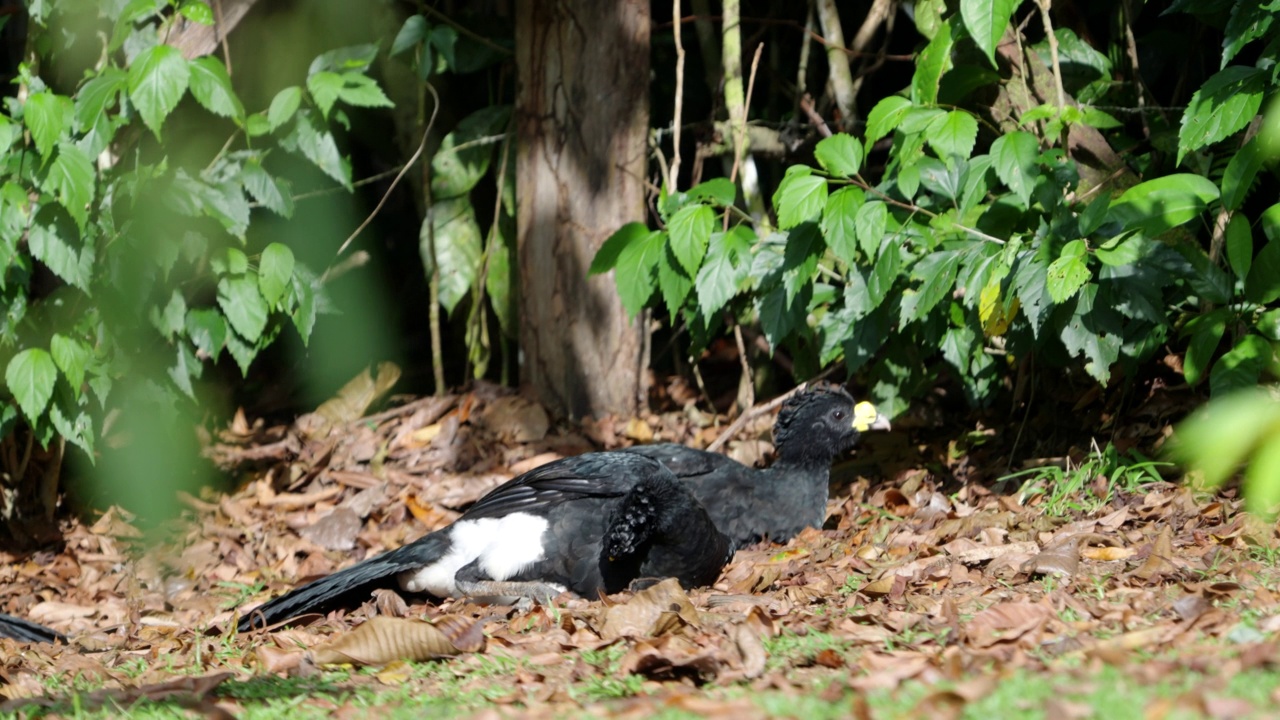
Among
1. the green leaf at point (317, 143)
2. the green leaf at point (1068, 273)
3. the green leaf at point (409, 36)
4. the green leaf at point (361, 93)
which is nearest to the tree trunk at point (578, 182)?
the green leaf at point (409, 36)

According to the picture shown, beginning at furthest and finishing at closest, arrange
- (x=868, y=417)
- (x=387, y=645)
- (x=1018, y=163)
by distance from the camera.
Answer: (x=868, y=417), (x=1018, y=163), (x=387, y=645)

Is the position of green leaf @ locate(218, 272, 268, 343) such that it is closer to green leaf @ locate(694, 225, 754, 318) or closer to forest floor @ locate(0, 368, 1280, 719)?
forest floor @ locate(0, 368, 1280, 719)

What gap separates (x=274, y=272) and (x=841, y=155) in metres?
2.35

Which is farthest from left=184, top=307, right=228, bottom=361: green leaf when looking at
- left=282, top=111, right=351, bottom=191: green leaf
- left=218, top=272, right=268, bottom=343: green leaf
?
left=282, top=111, right=351, bottom=191: green leaf

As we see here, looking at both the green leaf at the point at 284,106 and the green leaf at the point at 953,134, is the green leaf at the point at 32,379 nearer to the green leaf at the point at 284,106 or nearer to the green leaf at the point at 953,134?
the green leaf at the point at 284,106

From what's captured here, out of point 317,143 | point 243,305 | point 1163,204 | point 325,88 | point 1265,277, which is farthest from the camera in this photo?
point 317,143

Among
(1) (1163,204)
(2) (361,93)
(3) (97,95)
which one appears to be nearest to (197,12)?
(3) (97,95)

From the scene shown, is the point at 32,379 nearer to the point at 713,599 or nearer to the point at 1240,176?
the point at 713,599

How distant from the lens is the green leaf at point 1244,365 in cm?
352

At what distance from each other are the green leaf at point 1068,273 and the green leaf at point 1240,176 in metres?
0.43

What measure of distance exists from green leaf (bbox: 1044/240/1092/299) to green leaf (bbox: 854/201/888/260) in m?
0.54

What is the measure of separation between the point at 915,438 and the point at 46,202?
3.59m

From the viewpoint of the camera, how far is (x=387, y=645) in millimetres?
2986

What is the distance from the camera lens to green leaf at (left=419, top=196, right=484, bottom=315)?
19.1ft
